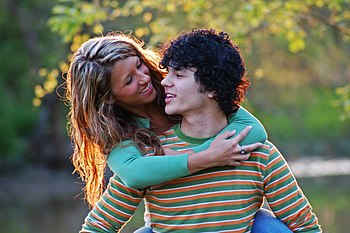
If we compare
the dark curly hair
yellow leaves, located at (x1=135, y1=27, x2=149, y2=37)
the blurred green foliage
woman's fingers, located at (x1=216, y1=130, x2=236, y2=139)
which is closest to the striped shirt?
woman's fingers, located at (x1=216, y1=130, x2=236, y2=139)

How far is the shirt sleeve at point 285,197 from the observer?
11.5 feet

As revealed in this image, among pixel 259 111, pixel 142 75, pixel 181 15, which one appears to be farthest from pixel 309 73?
pixel 142 75

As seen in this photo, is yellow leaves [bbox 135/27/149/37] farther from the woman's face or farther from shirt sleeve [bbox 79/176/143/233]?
shirt sleeve [bbox 79/176/143/233]

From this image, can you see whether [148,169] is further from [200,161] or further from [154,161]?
[200,161]

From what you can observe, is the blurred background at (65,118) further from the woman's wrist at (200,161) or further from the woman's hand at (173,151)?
the woman's wrist at (200,161)

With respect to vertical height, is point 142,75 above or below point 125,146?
above

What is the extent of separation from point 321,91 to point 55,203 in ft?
36.6

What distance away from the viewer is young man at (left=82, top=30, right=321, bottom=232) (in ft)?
11.4

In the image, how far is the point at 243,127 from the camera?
3590mm

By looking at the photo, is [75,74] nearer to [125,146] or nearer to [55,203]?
[125,146]

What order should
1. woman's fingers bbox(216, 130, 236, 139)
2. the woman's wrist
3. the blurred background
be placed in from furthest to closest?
the blurred background < woman's fingers bbox(216, 130, 236, 139) < the woman's wrist

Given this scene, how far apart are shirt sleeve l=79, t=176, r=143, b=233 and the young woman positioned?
0.09 metres

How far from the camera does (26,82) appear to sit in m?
22.4

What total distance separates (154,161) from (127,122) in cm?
35
